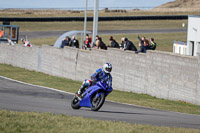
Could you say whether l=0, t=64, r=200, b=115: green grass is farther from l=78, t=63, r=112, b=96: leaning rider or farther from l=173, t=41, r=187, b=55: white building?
l=173, t=41, r=187, b=55: white building

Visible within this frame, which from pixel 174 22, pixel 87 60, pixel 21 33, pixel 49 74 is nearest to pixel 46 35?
pixel 21 33

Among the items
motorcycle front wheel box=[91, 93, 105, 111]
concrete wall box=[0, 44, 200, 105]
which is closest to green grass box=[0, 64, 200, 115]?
concrete wall box=[0, 44, 200, 105]

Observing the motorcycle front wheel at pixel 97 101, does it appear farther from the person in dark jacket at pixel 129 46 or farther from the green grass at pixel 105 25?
the green grass at pixel 105 25

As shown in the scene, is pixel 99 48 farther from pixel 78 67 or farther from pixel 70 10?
pixel 70 10

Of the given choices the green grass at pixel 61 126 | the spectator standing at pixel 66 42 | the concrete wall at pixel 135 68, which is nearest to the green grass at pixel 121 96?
the concrete wall at pixel 135 68

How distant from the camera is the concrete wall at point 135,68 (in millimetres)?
20188

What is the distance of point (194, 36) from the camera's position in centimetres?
2947

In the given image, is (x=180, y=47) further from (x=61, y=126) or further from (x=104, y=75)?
(x=61, y=126)

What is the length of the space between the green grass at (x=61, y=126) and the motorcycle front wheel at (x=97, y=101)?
2143mm

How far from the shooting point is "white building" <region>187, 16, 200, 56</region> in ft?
95.8

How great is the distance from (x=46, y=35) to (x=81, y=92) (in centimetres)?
5036

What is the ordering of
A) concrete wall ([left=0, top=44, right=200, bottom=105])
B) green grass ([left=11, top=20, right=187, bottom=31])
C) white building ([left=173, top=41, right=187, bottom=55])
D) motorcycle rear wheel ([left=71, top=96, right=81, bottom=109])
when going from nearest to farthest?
motorcycle rear wheel ([left=71, top=96, right=81, bottom=109]) → concrete wall ([left=0, top=44, right=200, bottom=105]) → white building ([left=173, top=41, right=187, bottom=55]) → green grass ([left=11, top=20, right=187, bottom=31])

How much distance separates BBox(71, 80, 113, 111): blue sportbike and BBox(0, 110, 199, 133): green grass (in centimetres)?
217

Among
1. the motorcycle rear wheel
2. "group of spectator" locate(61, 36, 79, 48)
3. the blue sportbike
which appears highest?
"group of spectator" locate(61, 36, 79, 48)
